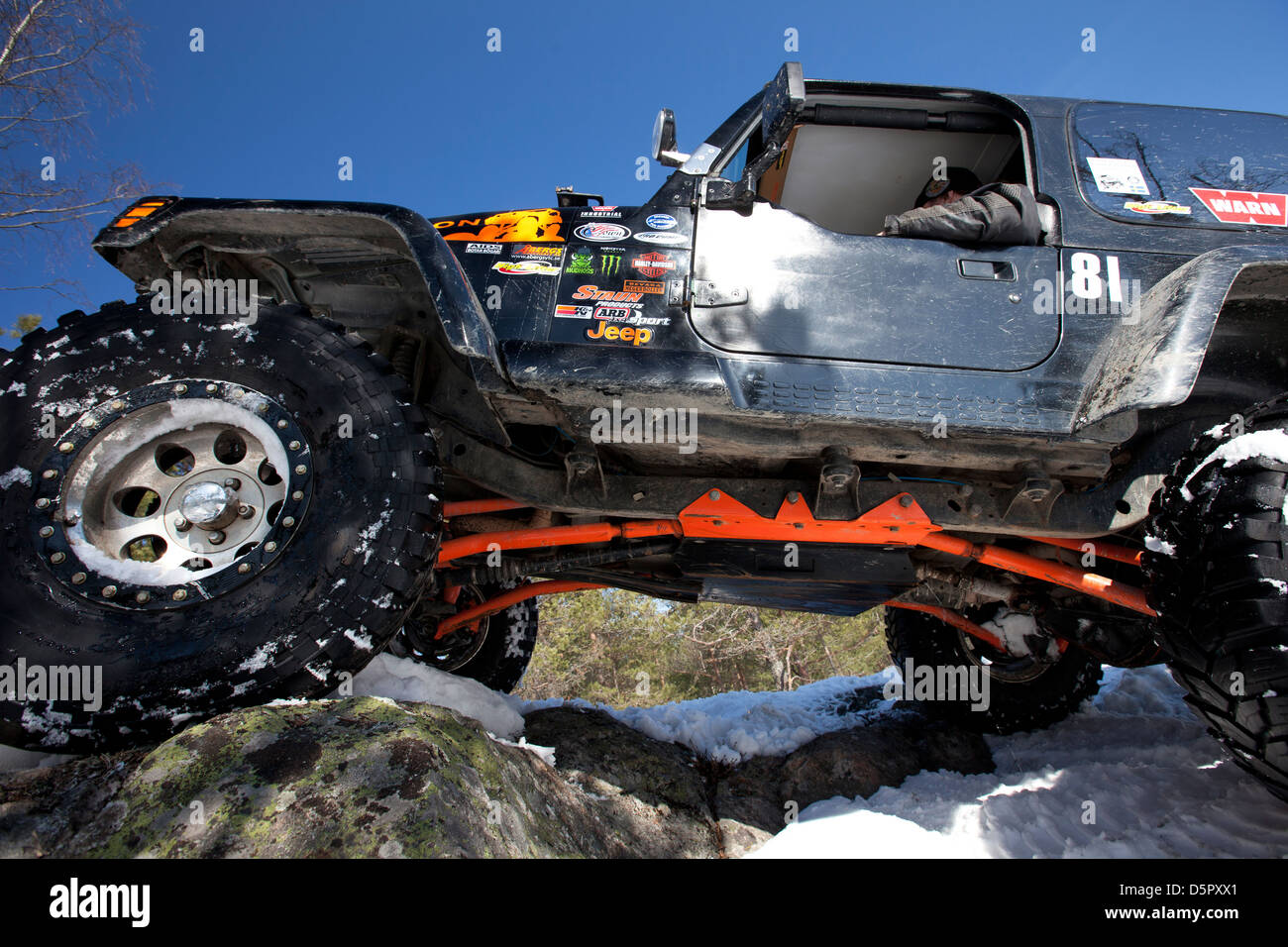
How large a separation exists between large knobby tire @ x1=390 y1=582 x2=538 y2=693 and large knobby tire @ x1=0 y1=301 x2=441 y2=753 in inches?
56.0

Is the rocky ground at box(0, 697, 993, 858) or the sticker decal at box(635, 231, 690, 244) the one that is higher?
the sticker decal at box(635, 231, 690, 244)

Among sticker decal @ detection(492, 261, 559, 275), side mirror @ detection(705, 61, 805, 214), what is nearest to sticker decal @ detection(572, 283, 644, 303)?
sticker decal @ detection(492, 261, 559, 275)

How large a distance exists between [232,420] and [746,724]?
278 centimetres

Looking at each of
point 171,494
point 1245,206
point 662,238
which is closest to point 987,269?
point 1245,206

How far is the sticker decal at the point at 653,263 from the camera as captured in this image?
2312 millimetres

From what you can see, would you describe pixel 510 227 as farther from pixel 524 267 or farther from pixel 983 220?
pixel 983 220

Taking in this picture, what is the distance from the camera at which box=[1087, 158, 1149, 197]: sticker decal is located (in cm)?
245

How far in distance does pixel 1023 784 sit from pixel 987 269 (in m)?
2.08

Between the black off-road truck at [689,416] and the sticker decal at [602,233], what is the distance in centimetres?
1

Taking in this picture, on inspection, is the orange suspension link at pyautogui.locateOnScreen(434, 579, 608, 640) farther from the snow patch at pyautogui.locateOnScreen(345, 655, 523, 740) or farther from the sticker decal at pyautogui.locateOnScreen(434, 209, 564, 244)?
the sticker decal at pyautogui.locateOnScreen(434, 209, 564, 244)

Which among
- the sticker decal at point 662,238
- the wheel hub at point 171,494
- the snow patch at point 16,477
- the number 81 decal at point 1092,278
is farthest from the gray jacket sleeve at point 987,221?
the snow patch at point 16,477
